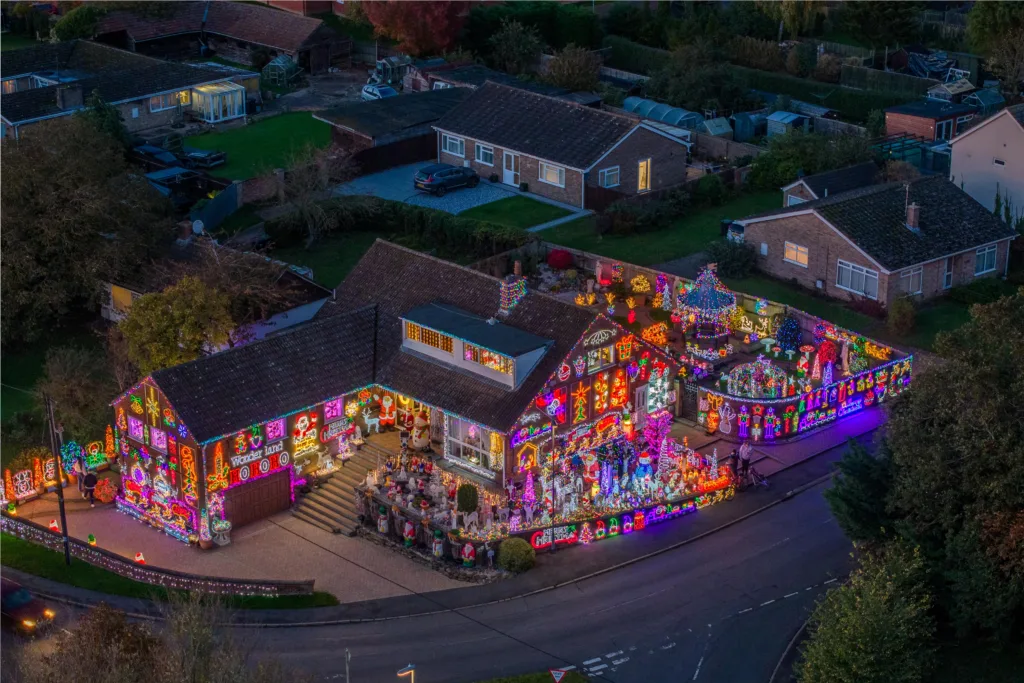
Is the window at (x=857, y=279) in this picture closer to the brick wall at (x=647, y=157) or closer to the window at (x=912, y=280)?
the window at (x=912, y=280)

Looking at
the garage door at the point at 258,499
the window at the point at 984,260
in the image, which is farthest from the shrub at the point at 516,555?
the window at the point at 984,260

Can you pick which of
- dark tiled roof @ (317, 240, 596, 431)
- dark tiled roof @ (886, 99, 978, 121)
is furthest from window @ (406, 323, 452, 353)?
dark tiled roof @ (886, 99, 978, 121)

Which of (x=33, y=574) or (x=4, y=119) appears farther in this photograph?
(x=4, y=119)

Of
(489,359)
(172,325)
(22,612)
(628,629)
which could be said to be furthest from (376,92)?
(628,629)

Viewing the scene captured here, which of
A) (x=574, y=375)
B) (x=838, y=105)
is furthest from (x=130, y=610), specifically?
(x=838, y=105)

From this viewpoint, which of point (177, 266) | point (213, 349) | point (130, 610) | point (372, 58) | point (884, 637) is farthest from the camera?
point (372, 58)

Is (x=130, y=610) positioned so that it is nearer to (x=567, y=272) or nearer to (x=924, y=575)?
(x=924, y=575)

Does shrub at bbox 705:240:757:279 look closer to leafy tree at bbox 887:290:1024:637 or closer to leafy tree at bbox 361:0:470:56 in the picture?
leafy tree at bbox 887:290:1024:637
